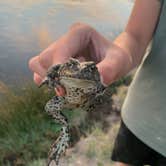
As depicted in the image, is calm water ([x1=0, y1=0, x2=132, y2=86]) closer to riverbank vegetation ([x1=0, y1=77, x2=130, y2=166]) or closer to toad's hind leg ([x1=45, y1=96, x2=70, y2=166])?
riverbank vegetation ([x1=0, y1=77, x2=130, y2=166])

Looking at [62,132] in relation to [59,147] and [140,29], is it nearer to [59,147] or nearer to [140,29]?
[59,147]

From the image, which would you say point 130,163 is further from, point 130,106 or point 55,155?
point 55,155

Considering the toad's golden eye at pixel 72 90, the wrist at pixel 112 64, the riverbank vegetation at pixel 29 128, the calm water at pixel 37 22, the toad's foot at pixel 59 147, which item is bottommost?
the riverbank vegetation at pixel 29 128

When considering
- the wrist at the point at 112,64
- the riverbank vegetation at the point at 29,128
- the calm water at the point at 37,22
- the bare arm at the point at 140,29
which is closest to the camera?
the wrist at the point at 112,64

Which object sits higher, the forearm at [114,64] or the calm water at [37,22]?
the forearm at [114,64]

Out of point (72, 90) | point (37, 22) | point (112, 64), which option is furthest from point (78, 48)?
point (37, 22)

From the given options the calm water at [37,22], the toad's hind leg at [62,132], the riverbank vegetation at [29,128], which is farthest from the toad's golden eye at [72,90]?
the calm water at [37,22]

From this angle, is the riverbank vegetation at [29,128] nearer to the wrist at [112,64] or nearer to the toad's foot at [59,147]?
the wrist at [112,64]
